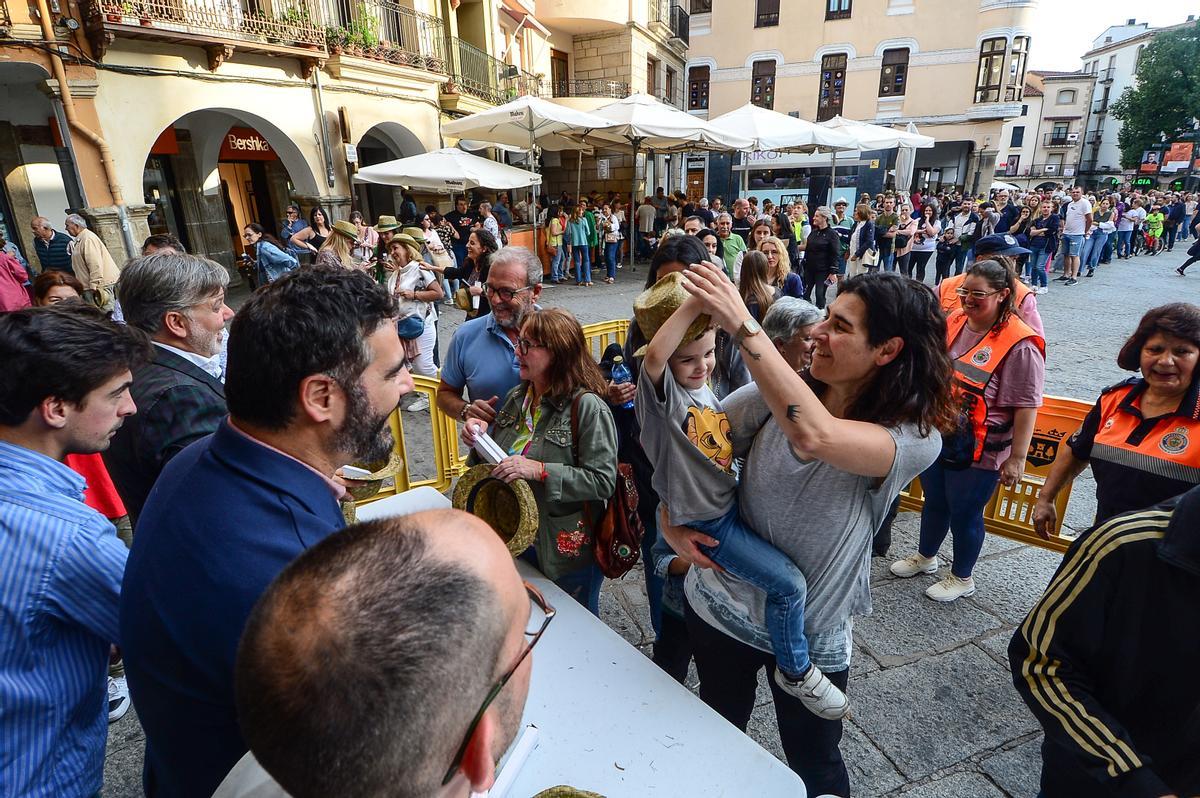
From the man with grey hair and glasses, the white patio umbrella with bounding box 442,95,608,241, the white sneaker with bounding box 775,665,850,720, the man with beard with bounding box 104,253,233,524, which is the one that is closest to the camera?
the white sneaker with bounding box 775,665,850,720

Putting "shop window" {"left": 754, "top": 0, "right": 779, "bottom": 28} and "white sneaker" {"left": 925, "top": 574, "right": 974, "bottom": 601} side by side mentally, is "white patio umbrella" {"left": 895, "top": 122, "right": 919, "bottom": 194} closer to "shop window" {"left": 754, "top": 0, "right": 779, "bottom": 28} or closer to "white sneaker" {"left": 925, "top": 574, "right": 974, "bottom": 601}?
"shop window" {"left": 754, "top": 0, "right": 779, "bottom": 28}

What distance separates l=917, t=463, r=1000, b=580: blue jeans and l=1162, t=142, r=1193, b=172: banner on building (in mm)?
53803

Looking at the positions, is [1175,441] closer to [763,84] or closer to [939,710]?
[939,710]

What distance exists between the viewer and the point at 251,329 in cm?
128

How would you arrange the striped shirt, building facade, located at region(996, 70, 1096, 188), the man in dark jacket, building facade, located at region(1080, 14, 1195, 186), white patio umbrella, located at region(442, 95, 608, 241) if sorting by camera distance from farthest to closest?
building facade, located at region(996, 70, 1096, 188), building facade, located at region(1080, 14, 1195, 186), white patio umbrella, located at region(442, 95, 608, 241), the striped shirt, the man in dark jacket

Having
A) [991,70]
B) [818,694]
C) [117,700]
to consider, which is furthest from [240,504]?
[991,70]

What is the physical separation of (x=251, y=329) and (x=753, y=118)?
43.9 feet

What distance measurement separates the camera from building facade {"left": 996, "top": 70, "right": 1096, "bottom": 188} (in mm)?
55906

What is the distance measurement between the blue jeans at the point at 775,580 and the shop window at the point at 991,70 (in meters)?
33.5

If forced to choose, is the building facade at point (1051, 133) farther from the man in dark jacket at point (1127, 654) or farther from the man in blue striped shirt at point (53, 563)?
the man in blue striped shirt at point (53, 563)

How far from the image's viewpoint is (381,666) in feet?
2.27

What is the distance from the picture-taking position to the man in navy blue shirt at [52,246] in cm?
840

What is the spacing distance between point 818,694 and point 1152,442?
5.91ft

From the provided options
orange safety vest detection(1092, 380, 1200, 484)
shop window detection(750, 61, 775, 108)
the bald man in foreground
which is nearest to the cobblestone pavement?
orange safety vest detection(1092, 380, 1200, 484)
